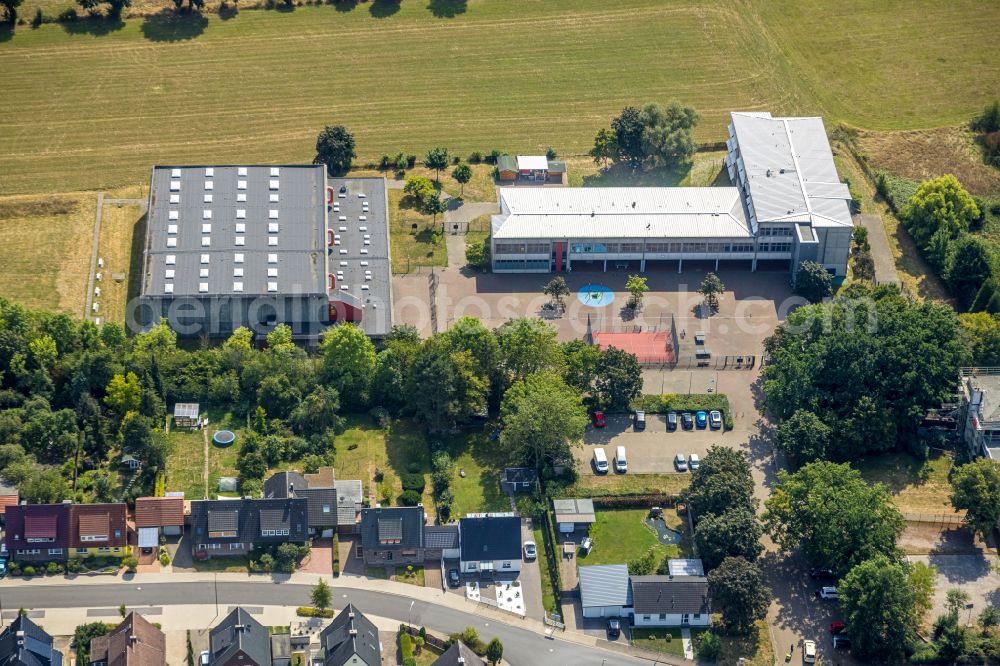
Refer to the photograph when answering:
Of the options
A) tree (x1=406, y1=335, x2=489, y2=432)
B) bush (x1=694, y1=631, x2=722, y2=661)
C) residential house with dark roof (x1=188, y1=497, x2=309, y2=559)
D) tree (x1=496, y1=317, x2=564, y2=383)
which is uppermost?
tree (x1=496, y1=317, x2=564, y2=383)

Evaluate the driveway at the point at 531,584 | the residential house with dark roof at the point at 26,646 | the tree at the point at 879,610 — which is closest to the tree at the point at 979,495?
the tree at the point at 879,610

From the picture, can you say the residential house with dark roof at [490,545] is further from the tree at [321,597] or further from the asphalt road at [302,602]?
the tree at [321,597]

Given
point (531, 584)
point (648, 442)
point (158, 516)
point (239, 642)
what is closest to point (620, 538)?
point (531, 584)

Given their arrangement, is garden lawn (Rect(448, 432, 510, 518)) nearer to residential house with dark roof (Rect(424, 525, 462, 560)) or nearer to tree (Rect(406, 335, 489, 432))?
tree (Rect(406, 335, 489, 432))

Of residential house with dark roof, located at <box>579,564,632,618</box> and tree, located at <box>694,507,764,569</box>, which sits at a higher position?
tree, located at <box>694,507,764,569</box>

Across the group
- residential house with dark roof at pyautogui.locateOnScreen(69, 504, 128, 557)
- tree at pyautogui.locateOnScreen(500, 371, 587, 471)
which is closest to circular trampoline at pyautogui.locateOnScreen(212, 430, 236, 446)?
residential house with dark roof at pyautogui.locateOnScreen(69, 504, 128, 557)

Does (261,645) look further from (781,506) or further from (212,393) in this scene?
(781,506)

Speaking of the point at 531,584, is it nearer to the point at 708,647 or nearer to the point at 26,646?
the point at 708,647

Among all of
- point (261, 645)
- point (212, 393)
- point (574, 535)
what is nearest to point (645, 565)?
point (574, 535)
